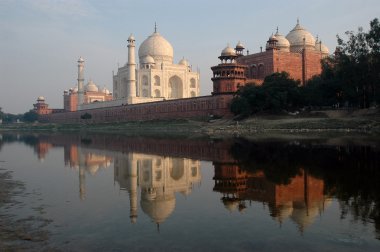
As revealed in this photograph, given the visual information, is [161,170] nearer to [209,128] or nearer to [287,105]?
[209,128]

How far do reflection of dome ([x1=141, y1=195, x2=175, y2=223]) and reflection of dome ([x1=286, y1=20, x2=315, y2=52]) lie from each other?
47.1m

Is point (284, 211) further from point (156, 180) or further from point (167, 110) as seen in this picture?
point (167, 110)

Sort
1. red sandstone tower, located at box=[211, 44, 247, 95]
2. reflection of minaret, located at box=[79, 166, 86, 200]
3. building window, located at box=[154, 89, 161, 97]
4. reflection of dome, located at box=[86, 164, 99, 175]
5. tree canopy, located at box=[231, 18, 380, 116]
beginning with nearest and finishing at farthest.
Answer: reflection of minaret, located at box=[79, 166, 86, 200] → reflection of dome, located at box=[86, 164, 99, 175] → tree canopy, located at box=[231, 18, 380, 116] → red sandstone tower, located at box=[211, 44, 247, 95] → building window, located at box=[154, 89, 161, 97]

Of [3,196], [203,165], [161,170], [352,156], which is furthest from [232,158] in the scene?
[3,196]

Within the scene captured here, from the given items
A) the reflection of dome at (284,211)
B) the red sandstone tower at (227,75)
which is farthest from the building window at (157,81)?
the reflection of dome at (284,211)

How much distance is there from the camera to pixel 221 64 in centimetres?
4156

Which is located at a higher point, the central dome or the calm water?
the central dome

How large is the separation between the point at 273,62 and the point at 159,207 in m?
39.8

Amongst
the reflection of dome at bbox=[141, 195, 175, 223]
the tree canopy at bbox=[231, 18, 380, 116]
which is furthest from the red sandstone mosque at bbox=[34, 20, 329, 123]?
the reflection of dome at bbox=[141, 195, 175, 223]

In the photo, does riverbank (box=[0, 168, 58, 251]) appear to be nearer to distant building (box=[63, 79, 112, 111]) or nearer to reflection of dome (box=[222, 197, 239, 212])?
reflection of dome (box=[222, 197, 239, 212])

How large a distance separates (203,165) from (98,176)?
11.6ft

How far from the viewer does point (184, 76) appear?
62.0 m

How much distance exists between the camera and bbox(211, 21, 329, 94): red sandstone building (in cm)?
4162

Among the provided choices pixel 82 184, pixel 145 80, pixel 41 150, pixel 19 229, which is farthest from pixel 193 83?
pixel 19 229
